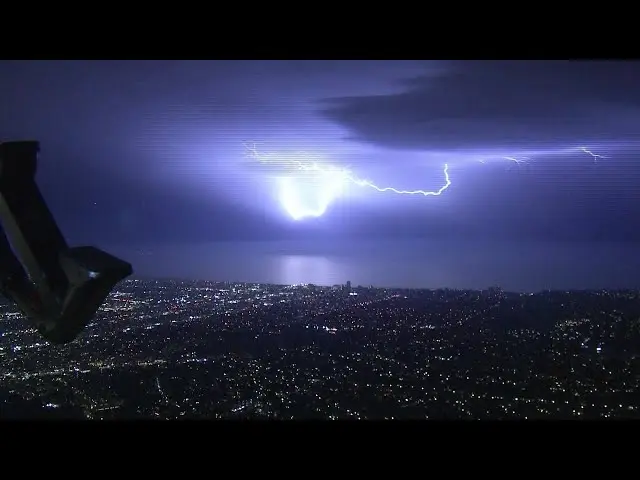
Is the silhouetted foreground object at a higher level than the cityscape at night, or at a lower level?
higher

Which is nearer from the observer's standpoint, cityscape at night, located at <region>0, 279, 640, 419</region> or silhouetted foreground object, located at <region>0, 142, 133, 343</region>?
silhouetted foreground object, located at <region>0, 142, 133, 343</region>

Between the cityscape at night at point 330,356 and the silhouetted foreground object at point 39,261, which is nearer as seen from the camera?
the silhouetted foreground object at point 39,261

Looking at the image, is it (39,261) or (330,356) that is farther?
(330,356)

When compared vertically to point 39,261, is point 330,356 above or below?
below
